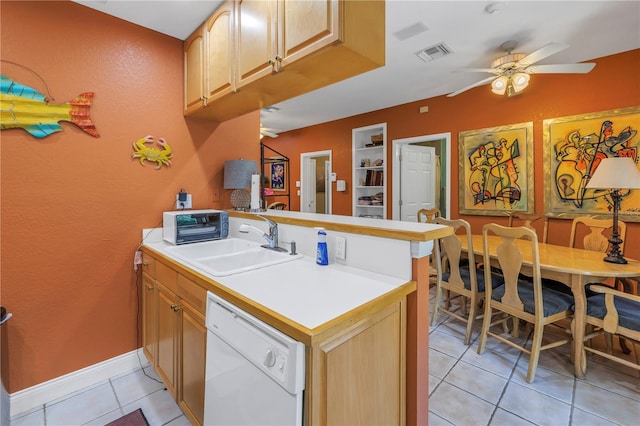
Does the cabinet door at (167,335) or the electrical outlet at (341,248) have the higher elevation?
the electrical outlet at (341,248)

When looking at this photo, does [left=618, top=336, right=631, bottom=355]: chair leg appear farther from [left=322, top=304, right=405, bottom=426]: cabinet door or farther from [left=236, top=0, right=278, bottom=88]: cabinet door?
[left=236, top=0, right=278, bottom=88]: cabinet door

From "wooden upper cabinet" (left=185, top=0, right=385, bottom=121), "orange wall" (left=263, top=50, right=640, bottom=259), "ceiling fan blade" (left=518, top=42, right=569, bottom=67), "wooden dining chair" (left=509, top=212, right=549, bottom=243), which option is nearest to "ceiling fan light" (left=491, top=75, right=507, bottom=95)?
"ceiling fan blade" (left=518, top=42, right=569, bottom=67)

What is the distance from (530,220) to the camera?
3.01 metres

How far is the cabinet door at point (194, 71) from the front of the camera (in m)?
2.08

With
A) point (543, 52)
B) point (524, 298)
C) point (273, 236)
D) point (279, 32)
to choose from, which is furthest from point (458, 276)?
point (279, 32)

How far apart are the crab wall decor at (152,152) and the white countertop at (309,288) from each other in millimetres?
1097

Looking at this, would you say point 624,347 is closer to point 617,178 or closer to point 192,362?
point 617,178

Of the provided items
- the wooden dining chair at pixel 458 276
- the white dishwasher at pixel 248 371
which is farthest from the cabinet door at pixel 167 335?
the wooden dining chair at pixel 458 276

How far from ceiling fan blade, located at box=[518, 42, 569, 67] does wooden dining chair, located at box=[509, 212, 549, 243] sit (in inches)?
58.7

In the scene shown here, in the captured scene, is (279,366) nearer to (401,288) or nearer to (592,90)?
(401,288)

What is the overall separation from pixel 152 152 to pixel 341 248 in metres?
1.66

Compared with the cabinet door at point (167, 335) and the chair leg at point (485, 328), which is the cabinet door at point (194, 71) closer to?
the cabinet door at point (167, 335)

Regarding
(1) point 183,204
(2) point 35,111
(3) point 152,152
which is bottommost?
(1) point 183,204

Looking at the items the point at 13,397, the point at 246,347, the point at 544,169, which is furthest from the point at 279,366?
the point at 544,169
